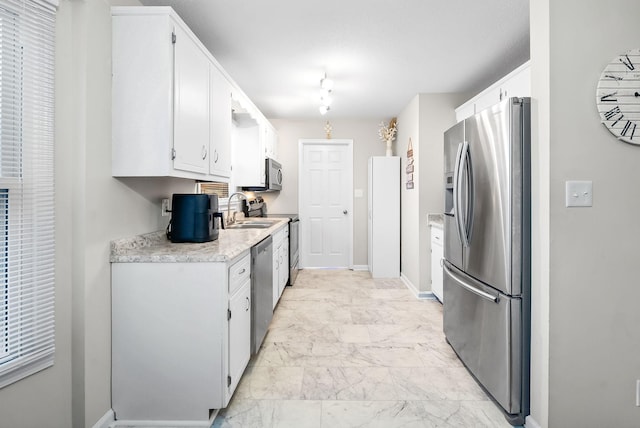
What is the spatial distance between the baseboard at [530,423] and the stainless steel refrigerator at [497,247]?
0.9 inches

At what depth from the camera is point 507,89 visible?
2711 mm

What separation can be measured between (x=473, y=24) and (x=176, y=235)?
8.48 feet

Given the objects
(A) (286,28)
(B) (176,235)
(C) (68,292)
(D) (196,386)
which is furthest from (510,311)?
(A) (286,28)

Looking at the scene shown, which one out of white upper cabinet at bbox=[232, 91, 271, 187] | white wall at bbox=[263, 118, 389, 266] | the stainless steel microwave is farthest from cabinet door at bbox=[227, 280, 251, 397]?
white wall at bbox=[263, 118, 389, 266]

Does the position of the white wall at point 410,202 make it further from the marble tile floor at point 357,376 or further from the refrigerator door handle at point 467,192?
the refrigerator door handle at point 467,192

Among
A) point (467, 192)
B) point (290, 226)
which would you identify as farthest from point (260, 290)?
point (290, 226)

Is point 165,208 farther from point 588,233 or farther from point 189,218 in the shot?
point 588,233

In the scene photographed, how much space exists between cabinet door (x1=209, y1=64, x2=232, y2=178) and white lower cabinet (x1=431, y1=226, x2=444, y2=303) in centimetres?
227

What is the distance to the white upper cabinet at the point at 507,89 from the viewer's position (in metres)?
2.44

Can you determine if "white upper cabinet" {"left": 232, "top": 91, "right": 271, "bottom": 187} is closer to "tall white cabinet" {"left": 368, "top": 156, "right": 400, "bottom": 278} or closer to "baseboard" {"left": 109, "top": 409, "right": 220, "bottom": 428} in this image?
"tall white cabinet" {"left": 368, "top": 156, "right": 400, "bottom": 278}

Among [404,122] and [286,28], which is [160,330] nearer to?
[286,28]

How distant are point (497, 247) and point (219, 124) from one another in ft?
6.69

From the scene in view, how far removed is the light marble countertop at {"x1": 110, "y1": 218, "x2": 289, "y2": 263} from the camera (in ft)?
5.39

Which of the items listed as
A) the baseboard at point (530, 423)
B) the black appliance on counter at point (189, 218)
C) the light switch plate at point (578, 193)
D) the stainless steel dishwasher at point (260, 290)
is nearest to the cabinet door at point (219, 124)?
the black appliance on counter at point (189, 218)
